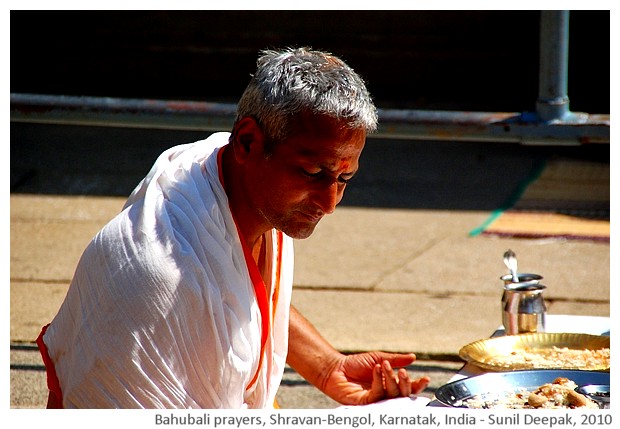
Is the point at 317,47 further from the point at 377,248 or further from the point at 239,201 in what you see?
the point at 239,201

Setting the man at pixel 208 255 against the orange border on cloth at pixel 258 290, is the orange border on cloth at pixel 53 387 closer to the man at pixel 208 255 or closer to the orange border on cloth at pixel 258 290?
the man at pixel 208 255

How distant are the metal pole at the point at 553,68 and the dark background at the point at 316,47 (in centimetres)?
524

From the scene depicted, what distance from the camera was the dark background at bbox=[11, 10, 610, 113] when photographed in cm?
909

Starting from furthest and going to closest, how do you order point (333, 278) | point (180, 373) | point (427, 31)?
point (427, 31) → point (333, 278) → point (180, 373)

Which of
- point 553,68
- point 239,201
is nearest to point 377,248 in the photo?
point 553,68

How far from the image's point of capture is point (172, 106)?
3873mm

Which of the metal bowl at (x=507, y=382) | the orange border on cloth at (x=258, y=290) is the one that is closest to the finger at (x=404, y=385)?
the metal bowl at (x=507, y=382)

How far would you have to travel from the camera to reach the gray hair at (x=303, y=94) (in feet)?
6.77

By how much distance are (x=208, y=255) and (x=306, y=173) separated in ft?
0.86

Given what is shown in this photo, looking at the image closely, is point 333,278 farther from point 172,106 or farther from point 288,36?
point 288,36

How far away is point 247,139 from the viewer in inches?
85.0

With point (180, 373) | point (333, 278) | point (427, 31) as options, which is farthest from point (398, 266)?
point (427, 31)

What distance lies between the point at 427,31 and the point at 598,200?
3134 mm

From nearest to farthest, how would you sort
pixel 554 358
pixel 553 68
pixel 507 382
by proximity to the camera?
pixel 507 382 < pixel 554 358 < pixel 553 68
